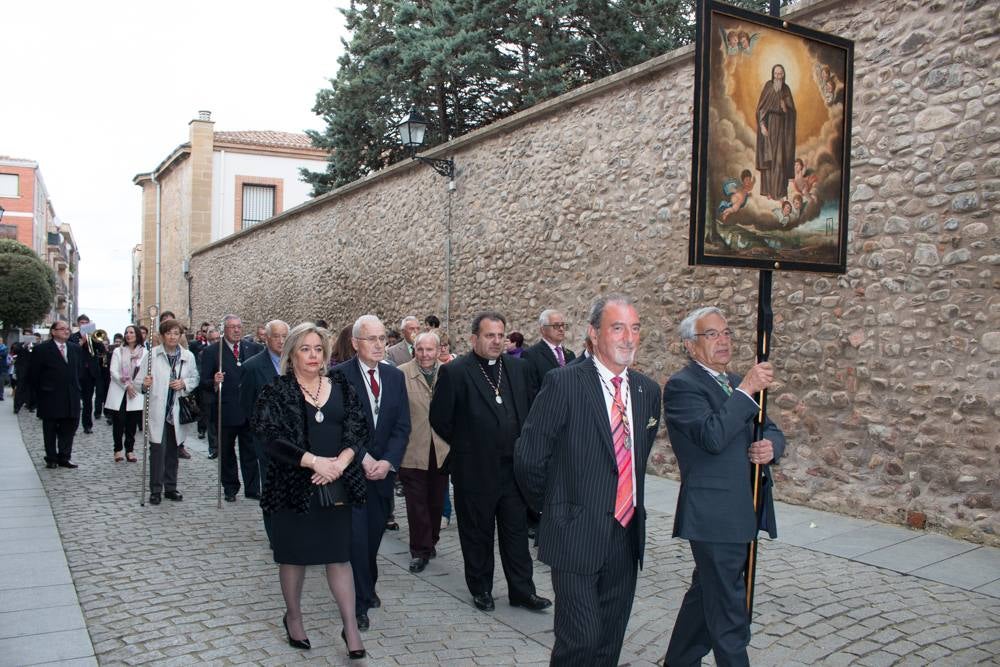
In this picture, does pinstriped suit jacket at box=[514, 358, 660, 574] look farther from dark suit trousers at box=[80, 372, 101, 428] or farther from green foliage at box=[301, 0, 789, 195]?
green foliage at box=[301, 0, 789, 195]

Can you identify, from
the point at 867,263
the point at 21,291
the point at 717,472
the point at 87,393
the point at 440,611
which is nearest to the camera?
the point at 717,472

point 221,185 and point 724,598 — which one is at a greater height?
point 221,185

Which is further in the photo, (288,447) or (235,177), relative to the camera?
(235,177)

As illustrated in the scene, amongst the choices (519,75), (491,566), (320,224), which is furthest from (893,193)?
(320,224)

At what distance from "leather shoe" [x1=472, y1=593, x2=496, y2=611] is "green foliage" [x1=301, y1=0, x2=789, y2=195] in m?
13.9

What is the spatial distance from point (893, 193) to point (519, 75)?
39.0ft

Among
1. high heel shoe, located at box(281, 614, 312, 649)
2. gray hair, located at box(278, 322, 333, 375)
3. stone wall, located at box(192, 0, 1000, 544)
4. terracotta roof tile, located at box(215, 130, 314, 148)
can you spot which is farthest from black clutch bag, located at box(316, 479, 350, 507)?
terracotta roof tile, located at box(215, 130, 314, 148)

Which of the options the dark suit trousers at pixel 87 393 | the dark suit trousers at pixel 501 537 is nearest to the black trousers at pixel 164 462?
the dark suit trousers at pixel 501 537

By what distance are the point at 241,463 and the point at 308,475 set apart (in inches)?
176

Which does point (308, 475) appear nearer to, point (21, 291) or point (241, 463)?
point (241, 463)

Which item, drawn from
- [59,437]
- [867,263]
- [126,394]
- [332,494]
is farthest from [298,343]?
[59,437]

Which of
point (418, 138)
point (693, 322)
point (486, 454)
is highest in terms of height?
point (418, 138)

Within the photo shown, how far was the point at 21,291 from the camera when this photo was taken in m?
34.3

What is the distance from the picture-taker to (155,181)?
141ft
